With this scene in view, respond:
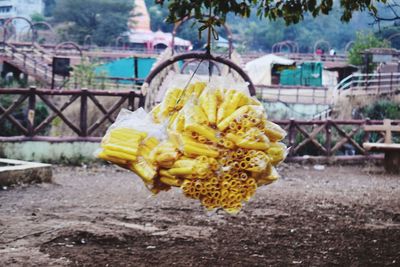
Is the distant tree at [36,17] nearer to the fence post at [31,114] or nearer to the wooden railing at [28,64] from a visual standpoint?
the wooden railing at [28,64]

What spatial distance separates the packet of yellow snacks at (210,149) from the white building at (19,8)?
3326 cm

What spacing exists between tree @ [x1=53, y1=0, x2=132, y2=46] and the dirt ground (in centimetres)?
4055

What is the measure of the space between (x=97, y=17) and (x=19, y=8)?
35.3 feet

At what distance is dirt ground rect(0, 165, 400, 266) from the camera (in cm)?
470

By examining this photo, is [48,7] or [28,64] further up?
[48,7]

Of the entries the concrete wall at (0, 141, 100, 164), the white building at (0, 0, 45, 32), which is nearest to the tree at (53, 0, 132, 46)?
the white building at (0, 0, 45, 32)

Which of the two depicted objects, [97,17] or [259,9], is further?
[97,17]

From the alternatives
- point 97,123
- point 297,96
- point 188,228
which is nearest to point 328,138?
point 97,123

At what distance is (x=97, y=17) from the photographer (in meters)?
49.0

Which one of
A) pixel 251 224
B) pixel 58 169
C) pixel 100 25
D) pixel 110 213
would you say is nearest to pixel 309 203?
pixel 251 224

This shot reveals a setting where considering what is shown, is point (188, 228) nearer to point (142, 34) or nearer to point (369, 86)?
point (369, 86)

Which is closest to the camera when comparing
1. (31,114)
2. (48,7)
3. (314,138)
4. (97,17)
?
(31,114)

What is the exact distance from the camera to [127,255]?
15.6 ft

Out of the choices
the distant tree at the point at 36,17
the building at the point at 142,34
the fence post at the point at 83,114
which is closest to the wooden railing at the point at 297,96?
the fence post at the point at 83,114
